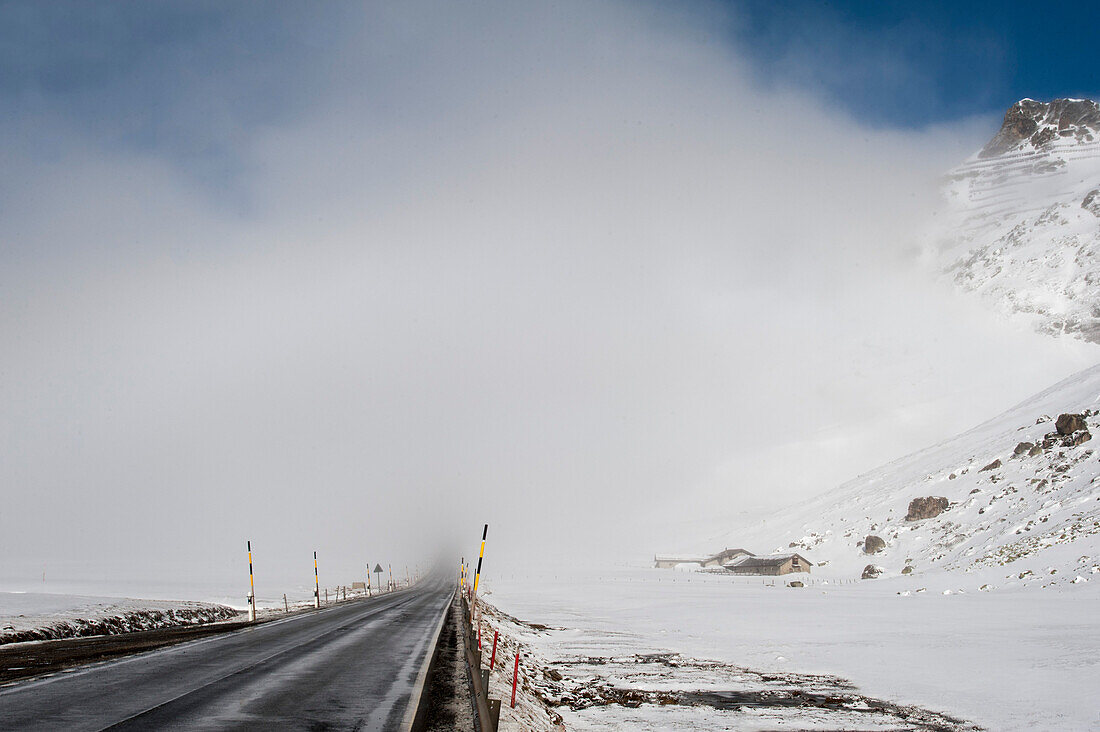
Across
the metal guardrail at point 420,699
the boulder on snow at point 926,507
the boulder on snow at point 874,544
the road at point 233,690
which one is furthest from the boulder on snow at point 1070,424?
the metal guardrail at point 420,699

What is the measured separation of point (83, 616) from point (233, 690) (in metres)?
19.4

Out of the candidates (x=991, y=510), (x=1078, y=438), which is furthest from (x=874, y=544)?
(x=1078, y=438)

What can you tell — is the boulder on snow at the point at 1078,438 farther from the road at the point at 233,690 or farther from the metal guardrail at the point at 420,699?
the metal guardrail at the point at 420,699

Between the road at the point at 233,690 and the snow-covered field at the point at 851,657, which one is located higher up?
the road at the point at 233,690

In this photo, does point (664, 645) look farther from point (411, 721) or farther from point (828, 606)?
point (828, 606)

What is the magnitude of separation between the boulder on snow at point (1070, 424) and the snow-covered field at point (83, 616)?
88.0 metres

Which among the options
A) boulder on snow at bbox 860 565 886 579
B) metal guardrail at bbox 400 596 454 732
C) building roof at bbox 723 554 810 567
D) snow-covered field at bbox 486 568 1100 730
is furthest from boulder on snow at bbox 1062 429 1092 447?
metal guardrail at bbox 400 596 454 732

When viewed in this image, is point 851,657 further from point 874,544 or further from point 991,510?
point 874,544

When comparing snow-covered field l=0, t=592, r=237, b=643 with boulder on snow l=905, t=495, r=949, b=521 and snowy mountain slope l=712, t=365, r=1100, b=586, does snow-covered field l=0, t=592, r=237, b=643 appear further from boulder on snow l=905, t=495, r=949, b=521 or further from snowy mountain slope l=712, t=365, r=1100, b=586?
boulder on snow l=905, t=495, r=949, b=521

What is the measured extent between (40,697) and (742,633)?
26.8 m

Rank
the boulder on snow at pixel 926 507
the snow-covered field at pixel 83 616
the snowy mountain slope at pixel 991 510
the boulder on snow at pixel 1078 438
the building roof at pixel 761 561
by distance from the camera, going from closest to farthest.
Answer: the snow-covered field at pixel 83 616, the snowy mountain slope at pixel 991 510, the boulder on snow at pixel 1078 438, the boulder on snow at pixel 926 507, the building roof at pixel 761 561

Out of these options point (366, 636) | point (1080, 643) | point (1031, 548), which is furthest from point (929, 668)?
point (1031, 548)

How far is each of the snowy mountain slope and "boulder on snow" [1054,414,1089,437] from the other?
3.34ft

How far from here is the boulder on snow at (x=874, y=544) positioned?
83.5 m
